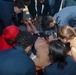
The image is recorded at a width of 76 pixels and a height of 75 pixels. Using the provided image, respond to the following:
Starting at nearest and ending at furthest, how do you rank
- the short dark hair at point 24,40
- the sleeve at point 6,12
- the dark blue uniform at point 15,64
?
1. the dark blue uniform at point 15,64
2. the short dark hair at point 24,40
3. the sleeve at point 6,12

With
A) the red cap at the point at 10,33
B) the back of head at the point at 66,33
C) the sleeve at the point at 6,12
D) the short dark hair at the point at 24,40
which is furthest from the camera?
the sleeve at the point at 6,12

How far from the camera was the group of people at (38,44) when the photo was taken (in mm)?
2912

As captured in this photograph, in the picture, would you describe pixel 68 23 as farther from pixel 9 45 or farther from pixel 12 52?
pixel 12 52

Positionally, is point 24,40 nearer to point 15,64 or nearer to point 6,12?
point 15,64

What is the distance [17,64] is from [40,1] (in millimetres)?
3145

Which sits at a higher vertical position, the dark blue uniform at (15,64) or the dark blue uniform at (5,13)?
the dark blue uniform at (15,64)

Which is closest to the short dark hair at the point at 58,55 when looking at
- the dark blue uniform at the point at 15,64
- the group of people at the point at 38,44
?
the group of people at the point at 38,44

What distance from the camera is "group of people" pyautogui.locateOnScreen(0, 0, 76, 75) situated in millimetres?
2912

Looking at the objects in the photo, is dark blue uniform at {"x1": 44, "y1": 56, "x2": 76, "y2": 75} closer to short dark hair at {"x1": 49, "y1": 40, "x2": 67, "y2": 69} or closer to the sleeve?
short dark hair at {"x1": 49, "y1": 40, "x2": 67, "y2": 69}

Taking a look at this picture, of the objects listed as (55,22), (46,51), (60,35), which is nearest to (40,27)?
(55,22)

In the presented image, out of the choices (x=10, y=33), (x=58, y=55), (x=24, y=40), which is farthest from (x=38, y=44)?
(x=58, y=55)

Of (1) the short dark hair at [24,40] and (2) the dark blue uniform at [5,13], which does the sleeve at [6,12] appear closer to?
(2) the dark blue uniform at [5,13]

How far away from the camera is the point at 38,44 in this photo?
3.81 metres

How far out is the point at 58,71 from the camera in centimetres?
293
